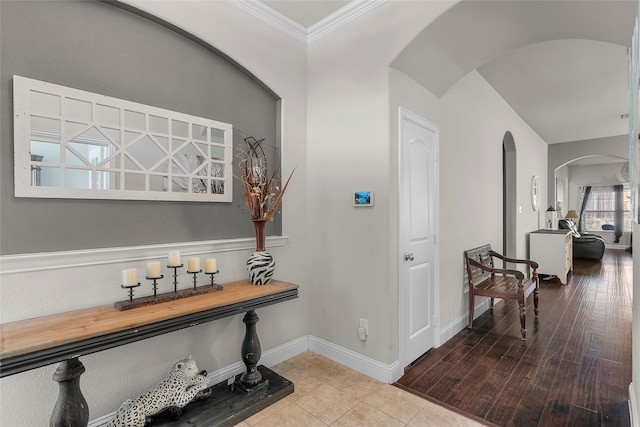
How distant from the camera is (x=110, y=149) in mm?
1797

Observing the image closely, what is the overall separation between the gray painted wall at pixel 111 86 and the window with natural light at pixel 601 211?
41.3 feet

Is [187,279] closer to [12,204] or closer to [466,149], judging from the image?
[12,204]

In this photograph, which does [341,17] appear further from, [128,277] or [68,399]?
[68,399]

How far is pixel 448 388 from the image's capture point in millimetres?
2217

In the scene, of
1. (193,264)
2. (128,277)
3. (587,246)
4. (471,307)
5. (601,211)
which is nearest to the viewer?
(128,277)

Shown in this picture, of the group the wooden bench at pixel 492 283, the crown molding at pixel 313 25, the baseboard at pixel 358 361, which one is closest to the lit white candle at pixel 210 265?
the baseboard at pixel 358 361

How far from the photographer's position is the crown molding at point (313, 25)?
7.79 feet

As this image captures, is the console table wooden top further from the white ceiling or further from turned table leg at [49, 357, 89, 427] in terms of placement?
the white ceiling

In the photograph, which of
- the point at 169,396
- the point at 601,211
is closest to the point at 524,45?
the point at 169,396

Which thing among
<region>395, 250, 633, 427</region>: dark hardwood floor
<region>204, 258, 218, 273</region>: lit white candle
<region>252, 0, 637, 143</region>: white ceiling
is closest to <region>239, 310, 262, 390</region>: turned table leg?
<region>204, 258, 218, 273</region>: lit white candle

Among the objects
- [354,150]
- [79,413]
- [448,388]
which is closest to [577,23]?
[354,150]

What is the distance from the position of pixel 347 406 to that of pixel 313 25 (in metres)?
3.01

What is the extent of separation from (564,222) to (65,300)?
10.2m

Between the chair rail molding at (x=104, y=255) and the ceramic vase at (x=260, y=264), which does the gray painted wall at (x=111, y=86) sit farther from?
the ceramic vase at (x=260, y=264)
